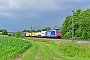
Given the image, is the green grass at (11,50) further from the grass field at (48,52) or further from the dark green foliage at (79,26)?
the dark green foliage at (79,26)

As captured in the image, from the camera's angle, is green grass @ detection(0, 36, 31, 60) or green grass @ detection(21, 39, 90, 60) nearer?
green grass @ detection(0, 36, 31, 60)

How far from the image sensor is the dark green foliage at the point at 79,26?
7147 centimetres

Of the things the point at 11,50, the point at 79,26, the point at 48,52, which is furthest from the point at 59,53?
the point at 79,26

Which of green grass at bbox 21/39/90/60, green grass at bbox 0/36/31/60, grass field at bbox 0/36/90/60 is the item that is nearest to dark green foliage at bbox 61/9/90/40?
green grass at bbox 0/36/31/60

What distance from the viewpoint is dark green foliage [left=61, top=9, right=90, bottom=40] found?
71469 mm

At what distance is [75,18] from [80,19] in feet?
13.4

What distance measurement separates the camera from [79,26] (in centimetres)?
7438

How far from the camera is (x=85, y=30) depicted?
236 feet

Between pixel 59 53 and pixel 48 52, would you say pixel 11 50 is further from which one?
pixel 59 53

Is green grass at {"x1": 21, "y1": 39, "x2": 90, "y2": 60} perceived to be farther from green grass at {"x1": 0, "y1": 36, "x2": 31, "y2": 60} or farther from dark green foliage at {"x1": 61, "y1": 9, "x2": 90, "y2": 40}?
dark green foliage at {"x1": 61, "y1": 9, "x2": 90, "y2": 40}

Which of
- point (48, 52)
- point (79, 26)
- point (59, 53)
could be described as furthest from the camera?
point (79, 26)

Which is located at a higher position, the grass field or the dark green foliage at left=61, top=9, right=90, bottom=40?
the dark green foliage at left=61, top=9, right=90, bottom=40

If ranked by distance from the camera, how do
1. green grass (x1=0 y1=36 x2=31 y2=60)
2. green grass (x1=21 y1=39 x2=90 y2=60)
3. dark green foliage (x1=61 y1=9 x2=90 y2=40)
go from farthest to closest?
1. dark green foliage (x1=61 y1=9 x2=90 y2=40)
2. green grass (x1=21 y1=39 x2=90 y2=60)
3. green grass (x1=0 y1=36 x2=31 y2=60)

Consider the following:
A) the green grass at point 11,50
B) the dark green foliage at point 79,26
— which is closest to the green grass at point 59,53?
the green grass at point 11,50
